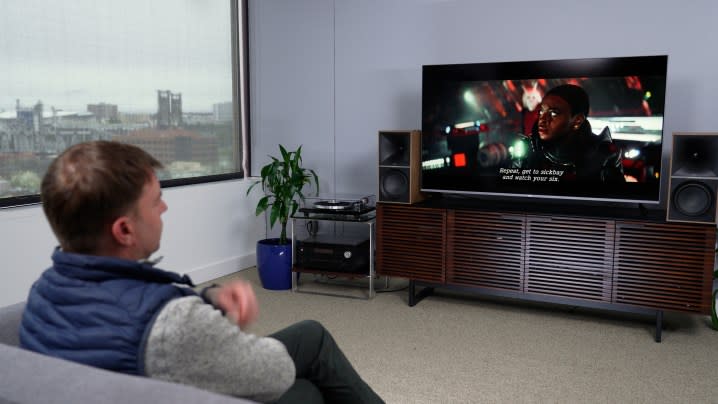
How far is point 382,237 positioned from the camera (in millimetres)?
4121

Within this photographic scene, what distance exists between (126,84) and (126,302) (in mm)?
3301

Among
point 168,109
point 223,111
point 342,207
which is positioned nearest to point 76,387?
point 342,207

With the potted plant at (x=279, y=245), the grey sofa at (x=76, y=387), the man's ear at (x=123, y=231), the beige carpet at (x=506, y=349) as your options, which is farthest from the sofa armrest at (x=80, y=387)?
the potted plant at (x=279, y=245)

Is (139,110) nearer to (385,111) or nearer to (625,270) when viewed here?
(385,111)

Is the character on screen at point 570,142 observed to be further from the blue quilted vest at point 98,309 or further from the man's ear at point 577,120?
the blue quilted vest at point 98,309

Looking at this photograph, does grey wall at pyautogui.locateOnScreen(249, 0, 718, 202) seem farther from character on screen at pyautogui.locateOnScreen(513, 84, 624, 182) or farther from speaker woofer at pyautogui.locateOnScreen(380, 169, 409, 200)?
speaker woofer at pyautogui.locateOnScreen(380, 169, 409, 200)

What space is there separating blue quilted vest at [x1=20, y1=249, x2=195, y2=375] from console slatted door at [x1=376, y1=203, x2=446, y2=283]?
284cm

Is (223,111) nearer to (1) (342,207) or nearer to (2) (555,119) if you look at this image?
(1) (342,207)

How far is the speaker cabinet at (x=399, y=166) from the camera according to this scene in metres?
4.05

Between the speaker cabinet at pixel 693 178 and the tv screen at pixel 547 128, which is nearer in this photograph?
the speaker cabinet at pixel 693 178

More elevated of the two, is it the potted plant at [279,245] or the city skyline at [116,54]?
the city skyline at [116,54]

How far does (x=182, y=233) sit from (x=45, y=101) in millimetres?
1274

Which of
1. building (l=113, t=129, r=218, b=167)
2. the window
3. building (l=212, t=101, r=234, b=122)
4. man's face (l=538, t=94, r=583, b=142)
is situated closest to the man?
the window

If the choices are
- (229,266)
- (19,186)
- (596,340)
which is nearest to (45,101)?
(19,186)
